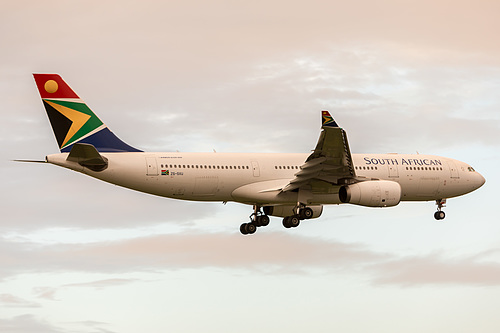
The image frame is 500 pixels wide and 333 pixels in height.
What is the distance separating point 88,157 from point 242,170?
8552 mm

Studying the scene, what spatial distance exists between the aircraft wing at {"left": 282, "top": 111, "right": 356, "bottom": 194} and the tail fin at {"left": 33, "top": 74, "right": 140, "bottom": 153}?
33.2ft

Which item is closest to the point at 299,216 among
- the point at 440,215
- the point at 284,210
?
the point at 284,210

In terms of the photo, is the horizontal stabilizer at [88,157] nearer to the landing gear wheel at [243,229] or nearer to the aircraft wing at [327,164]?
the aircraft wing at [327,164]

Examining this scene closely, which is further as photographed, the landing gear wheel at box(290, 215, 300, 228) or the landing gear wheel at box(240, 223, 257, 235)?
the landing gear wheel at box(240, 223, 257, 235)

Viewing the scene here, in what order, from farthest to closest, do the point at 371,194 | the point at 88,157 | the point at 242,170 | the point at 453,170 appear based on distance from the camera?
the point at 453,170 < the point at 242,170 < the point at 371,194 < the point at 88,157

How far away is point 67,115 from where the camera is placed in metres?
37.2

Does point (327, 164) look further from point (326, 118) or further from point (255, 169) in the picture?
point (255, 169)

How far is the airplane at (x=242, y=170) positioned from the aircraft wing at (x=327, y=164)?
5 cm

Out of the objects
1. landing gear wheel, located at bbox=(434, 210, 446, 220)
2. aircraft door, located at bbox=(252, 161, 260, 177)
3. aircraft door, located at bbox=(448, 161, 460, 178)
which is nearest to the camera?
aircraft door, located at bbox=(252, 161, 260, 177)

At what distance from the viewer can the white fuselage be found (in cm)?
3741

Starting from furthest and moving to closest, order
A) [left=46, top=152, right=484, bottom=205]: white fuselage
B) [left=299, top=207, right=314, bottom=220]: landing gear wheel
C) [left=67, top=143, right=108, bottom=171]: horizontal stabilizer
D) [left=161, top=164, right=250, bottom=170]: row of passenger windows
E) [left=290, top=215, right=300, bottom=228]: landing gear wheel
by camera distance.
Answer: [left=290, top=215, right=300, bottom=228]: landing gear wheel → [left=299, top=207, right=314, bottom=220]: landing gear wheel → [left=161, top=164, right=250, bottom=170]: row of passenger windows → [left=46, top=152, right=484, bottom=205]: white fuselage → [left=67, top=143, right=108, bottom=171]: horizontal stabilizer

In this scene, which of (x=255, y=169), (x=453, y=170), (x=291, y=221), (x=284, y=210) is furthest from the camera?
(x=453, y=170)

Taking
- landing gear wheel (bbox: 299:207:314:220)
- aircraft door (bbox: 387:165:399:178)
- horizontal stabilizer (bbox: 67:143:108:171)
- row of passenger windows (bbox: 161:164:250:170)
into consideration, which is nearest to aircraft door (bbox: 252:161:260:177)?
row of passenger windows (bbox: 161:164:250:170)

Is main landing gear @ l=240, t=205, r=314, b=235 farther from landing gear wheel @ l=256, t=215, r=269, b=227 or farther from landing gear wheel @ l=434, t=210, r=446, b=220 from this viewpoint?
landing gear wheel @ l=434, t=210, r=446, b=220
